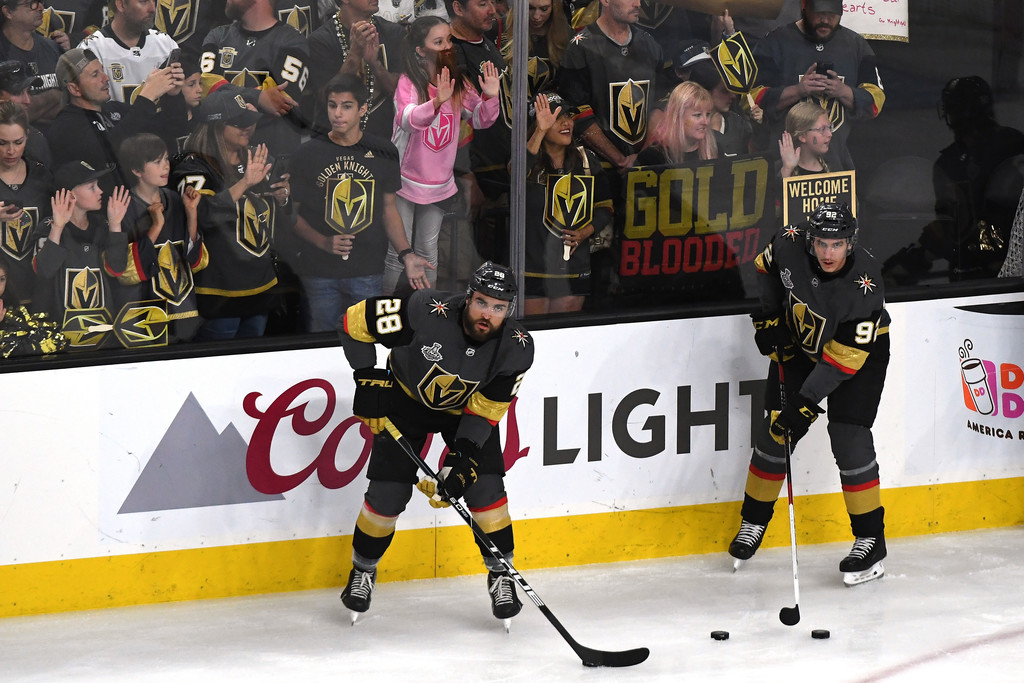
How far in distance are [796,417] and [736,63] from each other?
126cm

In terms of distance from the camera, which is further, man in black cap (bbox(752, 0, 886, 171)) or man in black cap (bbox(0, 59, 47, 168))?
man in black cap (bbox(752, 0, 886, 171))

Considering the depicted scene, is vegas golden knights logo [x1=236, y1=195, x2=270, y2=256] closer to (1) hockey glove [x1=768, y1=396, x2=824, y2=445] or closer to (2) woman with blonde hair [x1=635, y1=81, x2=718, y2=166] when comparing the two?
(2) woman with blonde hair [x1=635, y1=81, x2=718, y2=166]

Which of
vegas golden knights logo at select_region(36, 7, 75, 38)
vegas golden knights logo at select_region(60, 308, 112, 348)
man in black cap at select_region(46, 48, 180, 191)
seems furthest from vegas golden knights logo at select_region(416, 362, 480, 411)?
vegas golden knights logo at select_region(36, 7, 75, 38)

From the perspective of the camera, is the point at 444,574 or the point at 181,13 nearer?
the point at 181,13

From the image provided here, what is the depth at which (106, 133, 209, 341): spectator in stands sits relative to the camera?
4156mm

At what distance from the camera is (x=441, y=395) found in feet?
13.4

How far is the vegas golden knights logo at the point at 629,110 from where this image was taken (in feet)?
15.4

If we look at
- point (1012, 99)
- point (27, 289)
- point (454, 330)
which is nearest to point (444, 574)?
point (454, 330)

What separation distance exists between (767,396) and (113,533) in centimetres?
214

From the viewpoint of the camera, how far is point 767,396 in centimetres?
466

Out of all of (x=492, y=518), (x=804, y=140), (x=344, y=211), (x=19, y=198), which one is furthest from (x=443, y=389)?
(x=804, y=140)

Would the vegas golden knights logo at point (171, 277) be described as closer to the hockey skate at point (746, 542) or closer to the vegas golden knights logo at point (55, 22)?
the vegas golden knights logo at point (55, 22)

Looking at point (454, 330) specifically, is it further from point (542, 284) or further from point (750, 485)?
point (750, 485)

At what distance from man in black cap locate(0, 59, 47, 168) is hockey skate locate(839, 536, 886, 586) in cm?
279
